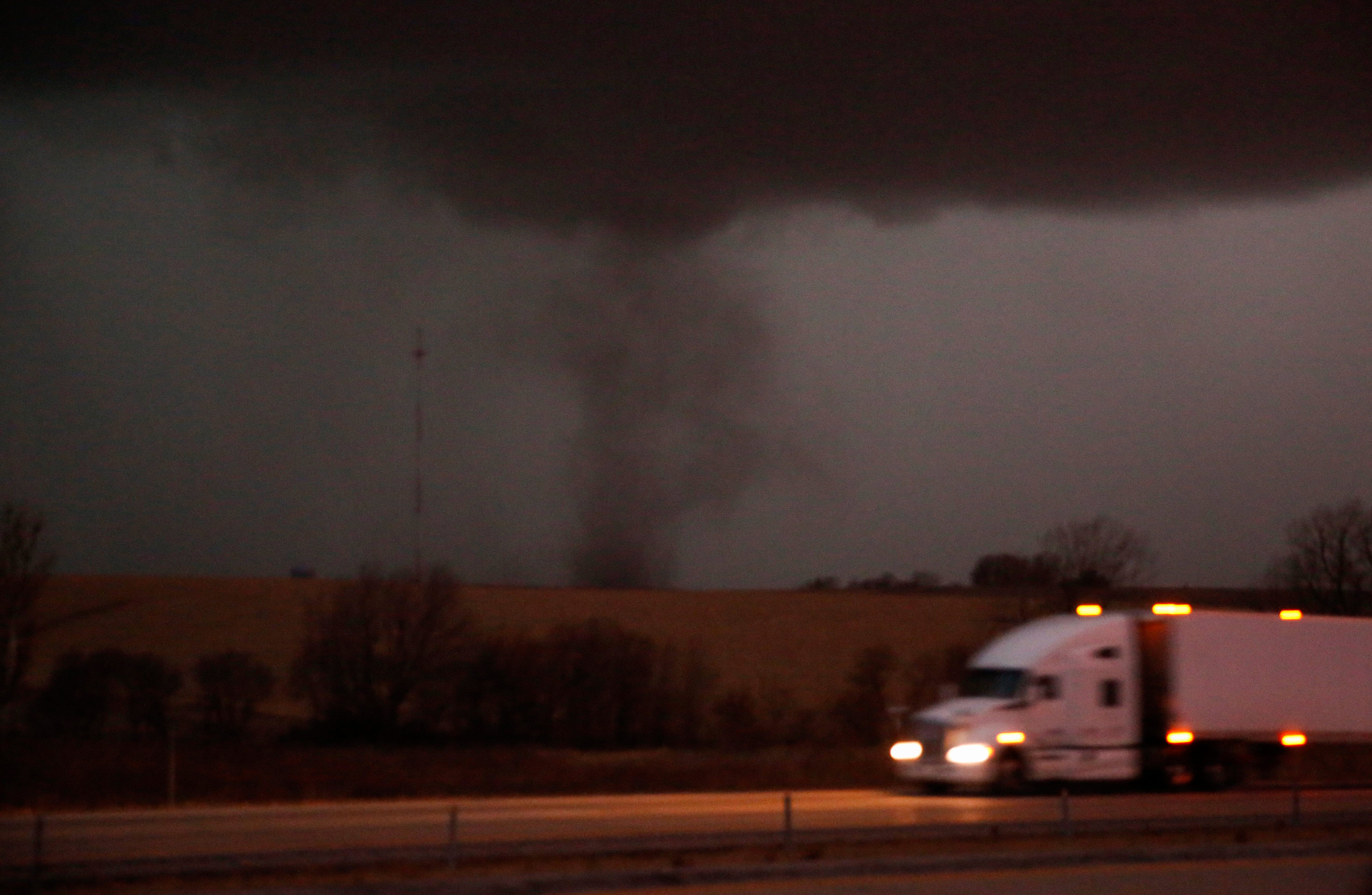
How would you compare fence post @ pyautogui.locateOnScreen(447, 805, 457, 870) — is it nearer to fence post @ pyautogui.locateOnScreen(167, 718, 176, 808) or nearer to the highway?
the highway

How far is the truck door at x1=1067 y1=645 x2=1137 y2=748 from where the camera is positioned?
1222 inches

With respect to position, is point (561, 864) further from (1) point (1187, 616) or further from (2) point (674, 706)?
(2) point (674, 706)

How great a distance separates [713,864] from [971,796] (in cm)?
1375

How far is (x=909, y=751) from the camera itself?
101ft

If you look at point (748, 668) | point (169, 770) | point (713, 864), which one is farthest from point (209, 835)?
point (748, 668)

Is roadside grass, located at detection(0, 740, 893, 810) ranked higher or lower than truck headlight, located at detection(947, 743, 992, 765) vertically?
lower

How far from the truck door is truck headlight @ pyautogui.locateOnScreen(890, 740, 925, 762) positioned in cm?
296

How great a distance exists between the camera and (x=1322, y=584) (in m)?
68.8

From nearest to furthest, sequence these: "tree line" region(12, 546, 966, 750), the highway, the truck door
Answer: the highway → the truck door → "tree line" region(12, 546, 966, 750)

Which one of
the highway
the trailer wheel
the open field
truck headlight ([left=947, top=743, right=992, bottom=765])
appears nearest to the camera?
the highway

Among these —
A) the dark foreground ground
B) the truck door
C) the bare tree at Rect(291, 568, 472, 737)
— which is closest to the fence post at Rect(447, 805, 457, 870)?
the dark foreground ground

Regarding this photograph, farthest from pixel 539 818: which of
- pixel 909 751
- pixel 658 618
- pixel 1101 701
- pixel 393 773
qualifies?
pixel 658 618

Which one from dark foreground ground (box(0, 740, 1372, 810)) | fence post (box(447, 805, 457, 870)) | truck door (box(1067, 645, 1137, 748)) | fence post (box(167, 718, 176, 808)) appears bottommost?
dark foreground ground (box(0, 740, 1372, 810))

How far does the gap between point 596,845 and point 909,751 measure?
1323cm
